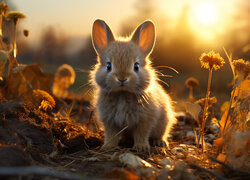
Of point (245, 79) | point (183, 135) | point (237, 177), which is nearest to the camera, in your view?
point (237, 177)

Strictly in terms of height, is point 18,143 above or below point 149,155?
above

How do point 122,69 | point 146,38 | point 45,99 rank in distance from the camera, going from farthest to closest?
point 146,38
point 45,99
point 122,69

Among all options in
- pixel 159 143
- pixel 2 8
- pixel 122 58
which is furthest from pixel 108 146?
pixel 2 8

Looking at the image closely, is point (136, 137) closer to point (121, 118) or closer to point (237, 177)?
point (121, 118)

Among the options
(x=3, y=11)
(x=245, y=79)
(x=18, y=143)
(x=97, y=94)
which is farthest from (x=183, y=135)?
(x=3, y=11)

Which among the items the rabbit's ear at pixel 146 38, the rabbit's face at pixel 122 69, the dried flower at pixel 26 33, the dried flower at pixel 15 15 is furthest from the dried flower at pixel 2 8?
the rabbit's ear at pixel 146 38

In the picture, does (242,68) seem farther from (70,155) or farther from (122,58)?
(70,155)

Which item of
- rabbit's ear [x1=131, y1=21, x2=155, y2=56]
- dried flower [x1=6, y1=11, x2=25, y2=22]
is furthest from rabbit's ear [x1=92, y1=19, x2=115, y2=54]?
dried flower [x1=6, y1=11, x2=25, y2=22]
